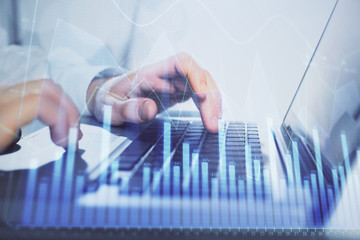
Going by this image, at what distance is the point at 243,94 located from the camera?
0.58 m

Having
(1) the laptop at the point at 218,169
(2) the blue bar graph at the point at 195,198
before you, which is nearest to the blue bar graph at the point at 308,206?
(1) the laptop at the point at 218,169

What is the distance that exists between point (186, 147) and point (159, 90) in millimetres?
159

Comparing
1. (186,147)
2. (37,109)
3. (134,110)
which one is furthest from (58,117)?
(186,147)

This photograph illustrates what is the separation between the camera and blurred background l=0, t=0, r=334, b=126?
1.86ft

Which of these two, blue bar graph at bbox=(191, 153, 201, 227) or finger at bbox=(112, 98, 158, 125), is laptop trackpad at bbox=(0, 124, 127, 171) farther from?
blue bar graph at bbox=(191, 153, 201, 227)

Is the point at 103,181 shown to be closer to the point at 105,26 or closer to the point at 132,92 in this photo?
the point at 132,92

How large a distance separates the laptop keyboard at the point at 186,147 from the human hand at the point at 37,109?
13 cm

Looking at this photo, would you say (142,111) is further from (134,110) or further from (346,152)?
(346,152)

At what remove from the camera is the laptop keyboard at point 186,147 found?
45 centimetres

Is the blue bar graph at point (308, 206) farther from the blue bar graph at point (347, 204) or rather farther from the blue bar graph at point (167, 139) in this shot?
the blue bar graph at point (167, 139)

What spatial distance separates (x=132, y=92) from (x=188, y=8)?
25 cm

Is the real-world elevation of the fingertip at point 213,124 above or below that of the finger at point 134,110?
below

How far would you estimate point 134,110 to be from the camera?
55 cm

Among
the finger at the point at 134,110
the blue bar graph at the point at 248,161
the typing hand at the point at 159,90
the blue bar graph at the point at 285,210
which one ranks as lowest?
the blue bar graph at the point at 285,210
